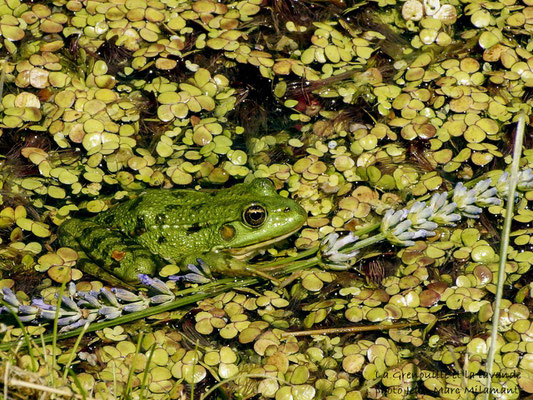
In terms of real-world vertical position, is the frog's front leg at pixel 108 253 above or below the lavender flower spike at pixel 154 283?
below

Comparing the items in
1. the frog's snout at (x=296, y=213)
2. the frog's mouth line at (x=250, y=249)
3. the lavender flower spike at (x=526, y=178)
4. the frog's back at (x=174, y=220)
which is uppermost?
the lavender flower spike at (x=526, y=178)

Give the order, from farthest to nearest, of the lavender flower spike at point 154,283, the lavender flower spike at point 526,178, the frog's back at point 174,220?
the frog's back at point 174,220 < the lavender flower spike at point 154,283 < the lavender flower spike at point 526,178

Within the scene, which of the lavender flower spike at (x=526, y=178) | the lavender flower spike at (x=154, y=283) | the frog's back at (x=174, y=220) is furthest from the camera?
the frog's back at (x=174, y=220)

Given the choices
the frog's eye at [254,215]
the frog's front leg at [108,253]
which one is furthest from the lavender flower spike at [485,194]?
the frog's front leg at [108,253]

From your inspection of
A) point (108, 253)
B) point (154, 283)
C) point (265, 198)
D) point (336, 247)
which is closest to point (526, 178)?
point (336, 247)

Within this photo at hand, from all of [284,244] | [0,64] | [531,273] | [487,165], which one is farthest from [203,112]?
[531,273]

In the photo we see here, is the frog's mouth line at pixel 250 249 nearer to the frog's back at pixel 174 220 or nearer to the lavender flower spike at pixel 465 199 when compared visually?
the frog's back at pixel 174 220

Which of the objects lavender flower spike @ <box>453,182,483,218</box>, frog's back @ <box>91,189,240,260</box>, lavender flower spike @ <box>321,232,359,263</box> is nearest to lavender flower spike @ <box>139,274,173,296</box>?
frog's back @ <box>91,189,240,260</box>
